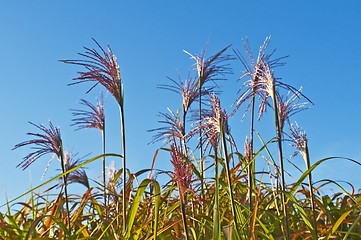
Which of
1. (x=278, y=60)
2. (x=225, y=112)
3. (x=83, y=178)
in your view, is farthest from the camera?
(x=83, y=178)

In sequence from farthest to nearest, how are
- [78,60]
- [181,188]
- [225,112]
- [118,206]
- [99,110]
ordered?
[99,110]
[118,206]
[78,60]
[225,112]
[181,188]

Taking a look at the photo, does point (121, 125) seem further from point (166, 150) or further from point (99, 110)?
point (99, 110)

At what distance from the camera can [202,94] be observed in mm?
3352

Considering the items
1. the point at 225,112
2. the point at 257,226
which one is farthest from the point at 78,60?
the point at 257,226

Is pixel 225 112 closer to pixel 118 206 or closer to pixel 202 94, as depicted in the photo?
pixel 202 94

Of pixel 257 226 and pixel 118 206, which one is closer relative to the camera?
pixel 257 226

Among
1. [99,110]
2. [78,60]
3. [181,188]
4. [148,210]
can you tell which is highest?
[99,110]

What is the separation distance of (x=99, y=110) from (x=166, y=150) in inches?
50.2

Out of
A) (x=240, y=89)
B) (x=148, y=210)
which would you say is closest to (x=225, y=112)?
(x=240, y=89)

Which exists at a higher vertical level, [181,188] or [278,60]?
[278,60]

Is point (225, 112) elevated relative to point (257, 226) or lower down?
elevated

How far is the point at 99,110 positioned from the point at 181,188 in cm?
227

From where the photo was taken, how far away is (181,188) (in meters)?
2.04

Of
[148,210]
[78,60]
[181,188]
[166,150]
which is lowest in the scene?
[181,188]
